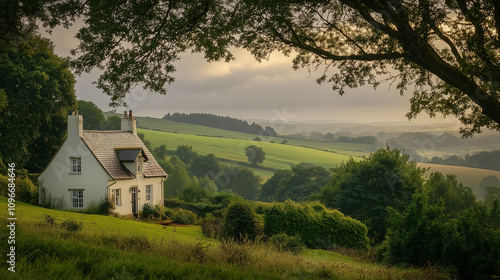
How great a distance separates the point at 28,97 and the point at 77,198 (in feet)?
37.3

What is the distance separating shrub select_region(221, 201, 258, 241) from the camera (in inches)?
934

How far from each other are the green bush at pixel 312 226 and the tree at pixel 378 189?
2213 cm

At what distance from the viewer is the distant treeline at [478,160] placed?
9067cm

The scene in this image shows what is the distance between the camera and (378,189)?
50031 mm

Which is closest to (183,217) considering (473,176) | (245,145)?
(473,176)

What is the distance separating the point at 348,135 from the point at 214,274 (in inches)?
6190

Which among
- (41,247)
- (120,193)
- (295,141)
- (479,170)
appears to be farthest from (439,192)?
(295,141)

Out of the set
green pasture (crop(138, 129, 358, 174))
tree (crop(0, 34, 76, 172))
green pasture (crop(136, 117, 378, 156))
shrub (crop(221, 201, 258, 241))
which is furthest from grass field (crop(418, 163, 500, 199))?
green pasture (crop(136, 117, 378, 156))

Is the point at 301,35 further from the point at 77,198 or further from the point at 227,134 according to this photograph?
the point at 227,134

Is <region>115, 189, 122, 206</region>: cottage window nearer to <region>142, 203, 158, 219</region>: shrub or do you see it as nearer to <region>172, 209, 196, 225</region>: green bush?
<region>142, 203, 158, 219</region>: shrub

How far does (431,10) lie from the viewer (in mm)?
12500

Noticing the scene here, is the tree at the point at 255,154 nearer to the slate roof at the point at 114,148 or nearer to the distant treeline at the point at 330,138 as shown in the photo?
the distant treeline at the point at 330,138

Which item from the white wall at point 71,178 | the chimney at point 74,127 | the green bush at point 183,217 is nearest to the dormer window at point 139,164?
the white wall at point 71,178

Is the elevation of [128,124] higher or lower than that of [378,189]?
higher
